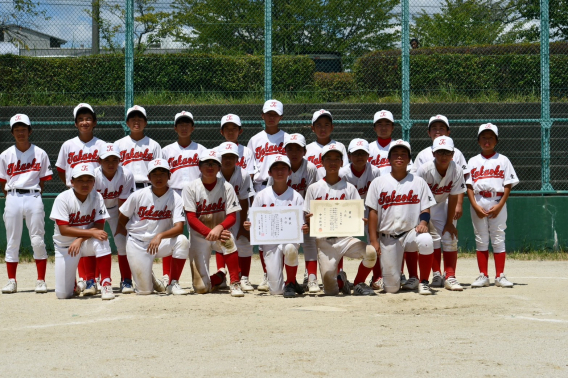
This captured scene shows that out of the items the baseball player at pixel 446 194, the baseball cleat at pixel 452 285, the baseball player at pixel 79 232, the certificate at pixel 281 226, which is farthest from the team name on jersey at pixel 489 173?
the baseball player at pixel 79 232

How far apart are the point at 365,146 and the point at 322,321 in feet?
7.26

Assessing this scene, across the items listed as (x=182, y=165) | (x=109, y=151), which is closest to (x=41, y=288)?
(x=109, y=151)

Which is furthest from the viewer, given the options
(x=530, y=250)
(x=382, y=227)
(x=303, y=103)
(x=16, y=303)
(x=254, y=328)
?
(x=303, y=103)

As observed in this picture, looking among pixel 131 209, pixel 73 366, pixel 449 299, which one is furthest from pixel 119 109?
pixel 73 366

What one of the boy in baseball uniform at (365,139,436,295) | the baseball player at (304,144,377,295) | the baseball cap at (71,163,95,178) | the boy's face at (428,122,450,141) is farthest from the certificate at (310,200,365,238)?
the baseball cap at (71,163,95,178)

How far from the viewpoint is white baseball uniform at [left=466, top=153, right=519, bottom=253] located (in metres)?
7.51

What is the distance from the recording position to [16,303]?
6.55 m

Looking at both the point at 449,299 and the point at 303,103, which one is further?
the point at 303,103

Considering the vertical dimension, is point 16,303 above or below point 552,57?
below

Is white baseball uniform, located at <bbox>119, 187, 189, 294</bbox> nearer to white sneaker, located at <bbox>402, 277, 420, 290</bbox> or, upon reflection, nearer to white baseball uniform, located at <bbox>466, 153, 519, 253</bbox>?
white sneaker, located at <bbox>402, 277, 420, 290</bbox>

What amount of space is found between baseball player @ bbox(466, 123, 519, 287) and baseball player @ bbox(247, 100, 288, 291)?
→ 81.0 inches

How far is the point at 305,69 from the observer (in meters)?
10.8

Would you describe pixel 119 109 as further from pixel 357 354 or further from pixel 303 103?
pixel 357 354

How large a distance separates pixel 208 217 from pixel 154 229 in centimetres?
54
